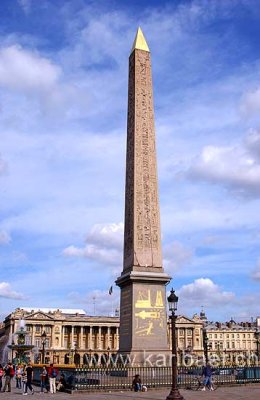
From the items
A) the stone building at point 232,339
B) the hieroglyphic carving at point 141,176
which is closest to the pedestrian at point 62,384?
the hieroglyphic carving at point 141,176

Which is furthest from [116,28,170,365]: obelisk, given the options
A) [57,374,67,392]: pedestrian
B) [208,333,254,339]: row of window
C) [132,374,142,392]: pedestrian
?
[208,333,254,339]: row of window

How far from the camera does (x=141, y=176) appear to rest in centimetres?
2580

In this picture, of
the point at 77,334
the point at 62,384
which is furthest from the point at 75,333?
the point at 62,384

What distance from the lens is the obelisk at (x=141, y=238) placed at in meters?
23.5

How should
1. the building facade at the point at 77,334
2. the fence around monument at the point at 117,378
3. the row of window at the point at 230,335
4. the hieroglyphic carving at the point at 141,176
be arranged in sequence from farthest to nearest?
the row of window at the point at 230,335 < the building facade at the point at 77,334 < the hieroglyphic carving at the point at 141,176 < the fence around monument at the point at 117,378

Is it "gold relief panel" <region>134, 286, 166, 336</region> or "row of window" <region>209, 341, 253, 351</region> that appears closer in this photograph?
"gold relief panel" <region>134, 286, 166, 336</region>

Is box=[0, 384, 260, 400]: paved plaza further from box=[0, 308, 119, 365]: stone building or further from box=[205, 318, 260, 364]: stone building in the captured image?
box=[205, 318, 260, 364]: stone building

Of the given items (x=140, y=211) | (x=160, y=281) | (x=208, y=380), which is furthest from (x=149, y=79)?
(x=208, y=380)

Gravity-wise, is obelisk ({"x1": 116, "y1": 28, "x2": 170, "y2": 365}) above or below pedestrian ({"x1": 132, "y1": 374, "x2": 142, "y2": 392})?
above

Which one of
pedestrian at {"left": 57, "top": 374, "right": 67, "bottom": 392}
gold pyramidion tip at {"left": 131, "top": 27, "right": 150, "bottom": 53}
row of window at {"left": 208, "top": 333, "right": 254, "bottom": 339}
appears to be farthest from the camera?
row of window at {"left": 208, "top": 333, "right": 254, "bottom": 339}

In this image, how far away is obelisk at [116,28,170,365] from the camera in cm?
2345

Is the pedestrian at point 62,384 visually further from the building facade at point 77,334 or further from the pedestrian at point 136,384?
the building facade at point 77,334

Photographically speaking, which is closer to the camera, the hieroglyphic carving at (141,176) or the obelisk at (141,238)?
the obelisk at (141,238)

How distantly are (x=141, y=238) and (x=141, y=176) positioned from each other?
3017 millimetres
